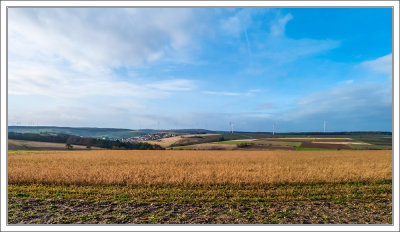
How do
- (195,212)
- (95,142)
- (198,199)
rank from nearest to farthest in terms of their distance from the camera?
1. (195,212)
2. (198,199)
3. (95,142)

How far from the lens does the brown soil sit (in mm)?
6543

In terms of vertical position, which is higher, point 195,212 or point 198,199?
point 195,212

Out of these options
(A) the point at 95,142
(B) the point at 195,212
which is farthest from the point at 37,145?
(B) the point at 195,212

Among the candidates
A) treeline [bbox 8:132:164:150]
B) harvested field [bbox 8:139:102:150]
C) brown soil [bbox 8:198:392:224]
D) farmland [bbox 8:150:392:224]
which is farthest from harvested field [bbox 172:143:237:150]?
brown soil [bbox 8:198:392:224]

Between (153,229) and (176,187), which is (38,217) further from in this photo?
(176,187)

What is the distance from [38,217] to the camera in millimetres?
6711

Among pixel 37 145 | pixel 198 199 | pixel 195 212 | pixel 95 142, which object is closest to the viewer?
pixel 195 212

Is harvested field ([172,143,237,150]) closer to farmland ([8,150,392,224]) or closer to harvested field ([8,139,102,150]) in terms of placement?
harvested field ([8,139,102,150])

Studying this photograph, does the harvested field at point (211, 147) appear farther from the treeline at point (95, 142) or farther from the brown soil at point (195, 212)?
the brown soil at point (195, 212)

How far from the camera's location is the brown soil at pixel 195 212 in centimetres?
654

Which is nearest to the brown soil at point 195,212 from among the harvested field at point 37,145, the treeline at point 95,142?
the harvested field at point 37,145

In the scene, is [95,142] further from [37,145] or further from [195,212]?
[195,212]

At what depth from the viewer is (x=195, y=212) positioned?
730 cm

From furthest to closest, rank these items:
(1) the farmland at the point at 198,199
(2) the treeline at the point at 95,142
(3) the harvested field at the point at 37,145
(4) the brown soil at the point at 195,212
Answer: (2) the treeline at the point at 95,142, (3) the harvested field at the point at 37,145, (1) the farmland at the point at 198,199, (4) the brown soil at the point at 195,212
